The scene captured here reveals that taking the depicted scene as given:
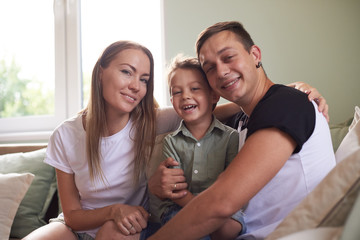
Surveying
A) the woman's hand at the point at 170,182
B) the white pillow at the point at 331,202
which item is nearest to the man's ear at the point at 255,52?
the woman's hand at the point at 170,182

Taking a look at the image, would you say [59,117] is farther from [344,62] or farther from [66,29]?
[344,62]

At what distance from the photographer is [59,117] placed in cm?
Answer: 268

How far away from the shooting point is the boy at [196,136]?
1294mm

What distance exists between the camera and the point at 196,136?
4.52ft

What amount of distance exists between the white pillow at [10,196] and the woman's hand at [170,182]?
0.78 metres

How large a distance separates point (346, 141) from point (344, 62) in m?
0.91

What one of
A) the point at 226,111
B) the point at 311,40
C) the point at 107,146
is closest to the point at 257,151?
the point at 226,111

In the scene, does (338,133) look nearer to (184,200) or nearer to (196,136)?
(196,136)

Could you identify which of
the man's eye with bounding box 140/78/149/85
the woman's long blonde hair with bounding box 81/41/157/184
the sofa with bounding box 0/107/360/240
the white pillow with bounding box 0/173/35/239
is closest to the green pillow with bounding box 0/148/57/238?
the sofa with bounding box 0/107/360/240

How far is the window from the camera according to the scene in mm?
2574

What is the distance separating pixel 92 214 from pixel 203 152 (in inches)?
21.3

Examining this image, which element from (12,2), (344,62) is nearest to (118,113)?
(344,62)

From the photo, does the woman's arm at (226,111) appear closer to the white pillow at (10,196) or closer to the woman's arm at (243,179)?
the woman's arm at (243,179)

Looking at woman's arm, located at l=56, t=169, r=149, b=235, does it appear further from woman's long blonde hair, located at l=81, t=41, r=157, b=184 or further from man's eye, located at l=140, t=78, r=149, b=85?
man's eye, located at l=140, t=78, r=149, b=85
